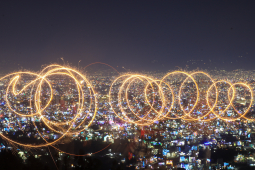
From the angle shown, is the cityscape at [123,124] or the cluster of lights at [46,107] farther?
the cluster of lights at [46,107]

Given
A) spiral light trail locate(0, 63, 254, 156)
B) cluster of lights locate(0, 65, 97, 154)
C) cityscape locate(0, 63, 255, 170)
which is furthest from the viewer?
spiral light trail locate(0, 63, 254, 156)

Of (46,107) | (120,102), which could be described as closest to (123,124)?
(120,102)

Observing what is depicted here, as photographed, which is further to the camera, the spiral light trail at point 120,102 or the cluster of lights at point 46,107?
the spiral light trail at point 120,102

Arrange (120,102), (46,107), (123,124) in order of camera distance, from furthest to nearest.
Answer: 1. (120,102)
2. (46,107)
3. (123,124)

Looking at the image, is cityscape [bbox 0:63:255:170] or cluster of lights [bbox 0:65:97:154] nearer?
cityscape [bbox 0:63:255:170]

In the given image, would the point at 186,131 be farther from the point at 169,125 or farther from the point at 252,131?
the point at 252,131

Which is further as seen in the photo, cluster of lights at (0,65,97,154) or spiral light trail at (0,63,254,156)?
spiral light trail at (0,63,254,156)

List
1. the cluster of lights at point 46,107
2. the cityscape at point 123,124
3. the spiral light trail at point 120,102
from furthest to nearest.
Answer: the spiral light trail at point 120,102
the cluster of lights at point 46,107
the cityscape at point 123,124

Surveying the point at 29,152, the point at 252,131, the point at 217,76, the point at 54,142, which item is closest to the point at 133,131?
the point at 54,142

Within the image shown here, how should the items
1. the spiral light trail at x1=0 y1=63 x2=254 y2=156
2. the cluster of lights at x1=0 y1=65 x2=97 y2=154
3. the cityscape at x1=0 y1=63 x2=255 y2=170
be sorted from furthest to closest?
the spiral light trail at x1=0 y1=63 x2=254 y2=156 → the cluster of lights at x1=0 y1=65 x2=97 y2=154 → the cityscape at x1=0 y1=63 x2=255 y2=170

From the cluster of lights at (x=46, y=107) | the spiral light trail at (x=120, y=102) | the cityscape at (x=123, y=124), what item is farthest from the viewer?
the spiral light trail at (x=120, y=102)

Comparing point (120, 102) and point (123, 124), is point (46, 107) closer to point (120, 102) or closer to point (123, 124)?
point (123, 124)

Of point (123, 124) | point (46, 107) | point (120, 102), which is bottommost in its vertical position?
point (123, 124)
